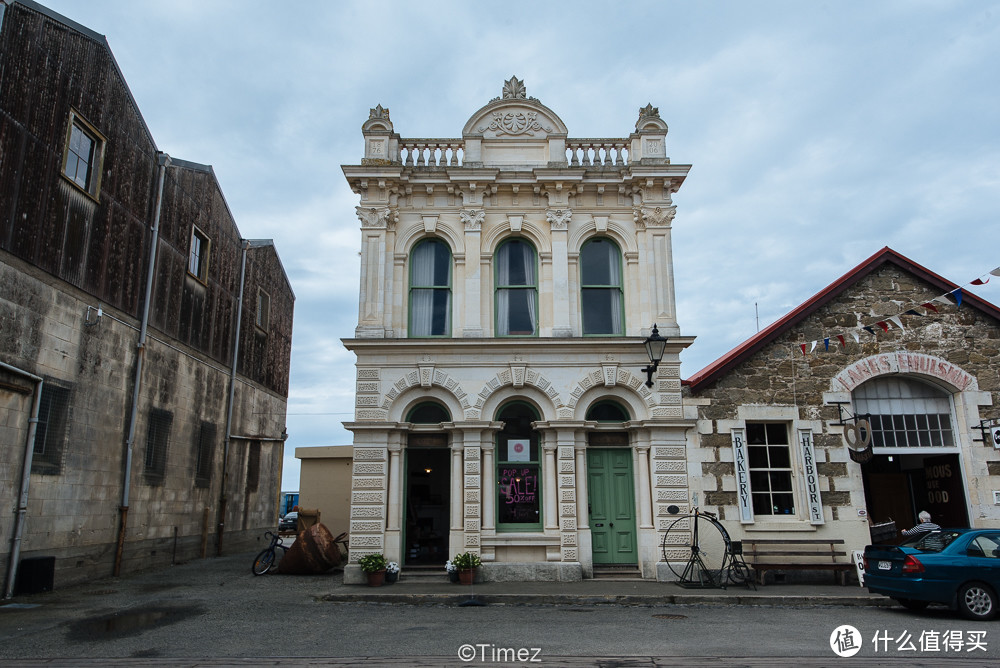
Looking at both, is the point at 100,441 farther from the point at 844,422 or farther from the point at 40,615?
the point at 844,422

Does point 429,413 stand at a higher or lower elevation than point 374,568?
higher

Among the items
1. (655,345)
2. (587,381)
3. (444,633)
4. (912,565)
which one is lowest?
(444,633)

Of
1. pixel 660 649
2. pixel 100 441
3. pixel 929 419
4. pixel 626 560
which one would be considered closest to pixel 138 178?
pixel 100 441

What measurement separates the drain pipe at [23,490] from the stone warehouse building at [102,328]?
0.9 inches

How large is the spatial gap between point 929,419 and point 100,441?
1800 cm

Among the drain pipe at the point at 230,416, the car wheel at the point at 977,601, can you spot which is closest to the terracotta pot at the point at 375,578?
the car wheel at the point at 977,601

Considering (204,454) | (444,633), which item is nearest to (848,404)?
(444,633)

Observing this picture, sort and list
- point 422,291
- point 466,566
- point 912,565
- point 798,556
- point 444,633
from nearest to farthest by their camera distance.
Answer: point 444,633
point 912,565
point 466,566
point 798,556
point 422,291

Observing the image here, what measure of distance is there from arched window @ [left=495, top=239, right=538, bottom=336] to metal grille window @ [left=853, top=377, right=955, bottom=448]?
735 centimetres

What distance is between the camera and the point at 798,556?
1393 cm

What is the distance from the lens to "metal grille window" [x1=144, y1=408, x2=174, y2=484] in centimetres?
1738

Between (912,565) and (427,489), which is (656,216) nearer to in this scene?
(427,489)

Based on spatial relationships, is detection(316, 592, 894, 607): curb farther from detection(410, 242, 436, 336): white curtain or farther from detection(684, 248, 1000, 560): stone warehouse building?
detection(410, 242, 436, 336): white curtain

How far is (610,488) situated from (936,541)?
5853 millimetres
